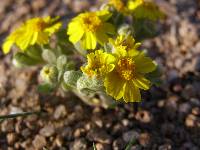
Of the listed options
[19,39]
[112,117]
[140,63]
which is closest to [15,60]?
[19,39]

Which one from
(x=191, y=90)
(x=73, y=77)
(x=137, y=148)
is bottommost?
(x=137, y=148)

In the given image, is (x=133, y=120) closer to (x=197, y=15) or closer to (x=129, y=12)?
(x=129, y=12)

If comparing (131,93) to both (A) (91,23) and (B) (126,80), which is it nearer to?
(B) (126,80)

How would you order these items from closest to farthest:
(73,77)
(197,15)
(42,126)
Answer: (73,77) < (42,126) < (197,15)

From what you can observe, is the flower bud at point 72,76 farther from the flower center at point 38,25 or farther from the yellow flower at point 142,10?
A: the yellow flower at point 142,10

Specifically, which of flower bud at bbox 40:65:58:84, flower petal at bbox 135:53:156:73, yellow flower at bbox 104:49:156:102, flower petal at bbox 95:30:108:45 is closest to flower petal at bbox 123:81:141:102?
yellow flower at bbox 104:49:156:102

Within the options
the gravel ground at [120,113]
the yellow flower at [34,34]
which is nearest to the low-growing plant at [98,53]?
the yellow flower at [34,34]
